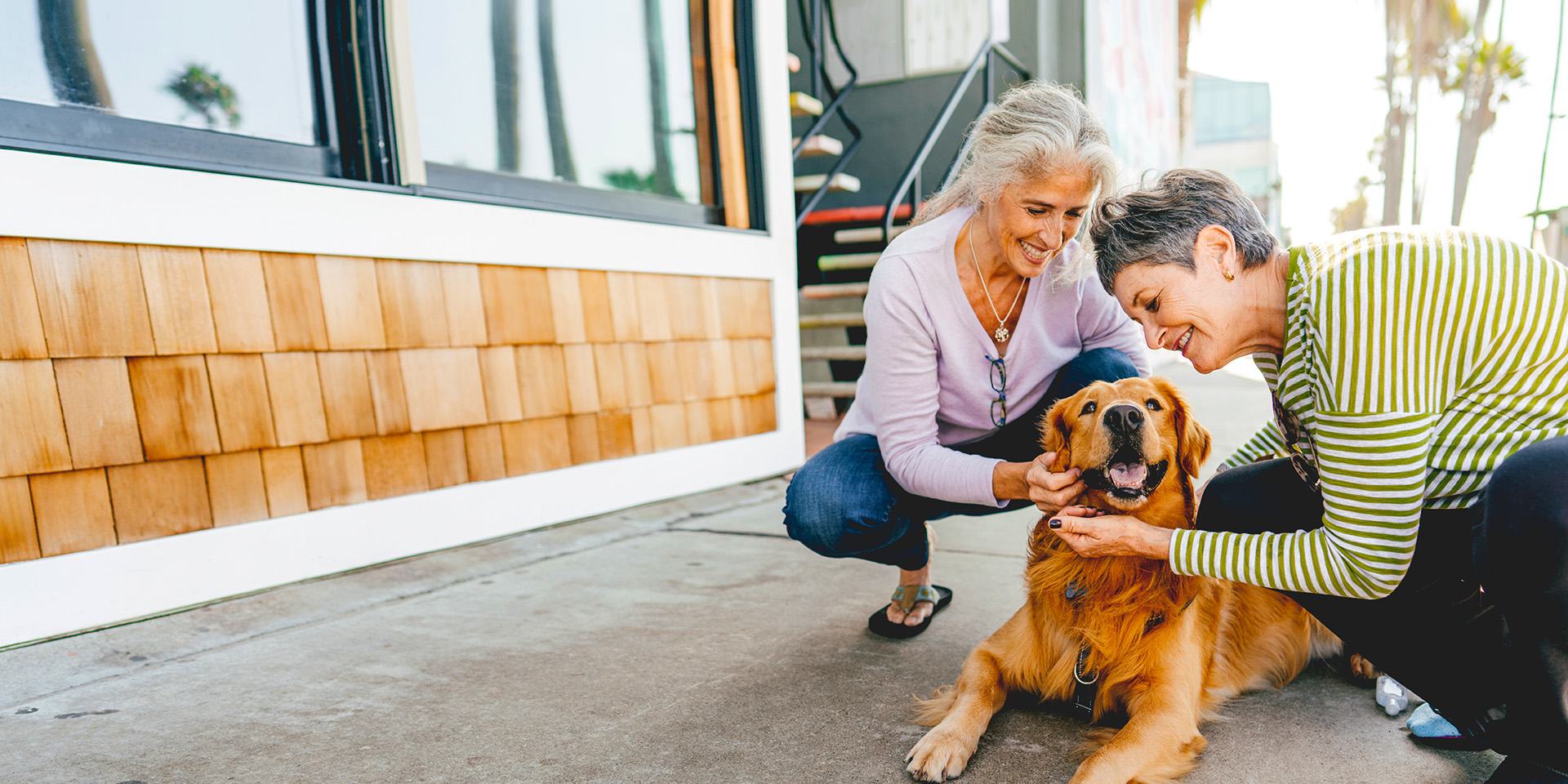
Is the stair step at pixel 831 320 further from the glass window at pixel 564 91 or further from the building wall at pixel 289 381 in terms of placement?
the building wall at pixel 289 381

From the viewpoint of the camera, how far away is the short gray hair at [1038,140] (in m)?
1.89

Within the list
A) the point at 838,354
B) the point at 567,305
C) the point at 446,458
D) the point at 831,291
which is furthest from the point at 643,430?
the point at 831,291

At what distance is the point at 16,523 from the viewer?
206 cm

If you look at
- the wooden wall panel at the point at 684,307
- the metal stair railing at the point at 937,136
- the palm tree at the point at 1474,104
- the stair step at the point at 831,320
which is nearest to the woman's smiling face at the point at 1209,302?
the wooden wall panel at the point at 684,307

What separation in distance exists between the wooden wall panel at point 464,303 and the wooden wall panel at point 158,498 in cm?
91

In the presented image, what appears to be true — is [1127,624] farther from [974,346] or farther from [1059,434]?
[974,346]

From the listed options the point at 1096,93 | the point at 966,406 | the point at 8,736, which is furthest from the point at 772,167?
the point at 1096,93

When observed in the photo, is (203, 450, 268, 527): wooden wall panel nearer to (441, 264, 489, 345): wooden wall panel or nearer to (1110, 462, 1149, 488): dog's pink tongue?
(441, 264, 489, 345): wooden wall panel

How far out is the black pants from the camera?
1161mm

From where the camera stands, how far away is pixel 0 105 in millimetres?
2045

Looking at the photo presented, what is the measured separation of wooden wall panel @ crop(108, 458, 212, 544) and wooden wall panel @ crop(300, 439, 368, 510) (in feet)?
0.96

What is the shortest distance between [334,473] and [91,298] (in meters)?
0.82

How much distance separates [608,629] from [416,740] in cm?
68

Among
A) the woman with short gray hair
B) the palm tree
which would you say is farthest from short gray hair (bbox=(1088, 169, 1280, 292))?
the palm tree
